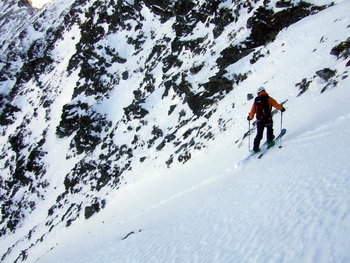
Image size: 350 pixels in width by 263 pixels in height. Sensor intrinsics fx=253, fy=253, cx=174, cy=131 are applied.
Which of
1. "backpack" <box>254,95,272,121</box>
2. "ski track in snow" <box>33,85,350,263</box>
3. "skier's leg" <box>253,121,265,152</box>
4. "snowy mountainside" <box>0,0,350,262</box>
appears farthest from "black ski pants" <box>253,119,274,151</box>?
"snowy mountainside" <box>0,0,350,262</box>

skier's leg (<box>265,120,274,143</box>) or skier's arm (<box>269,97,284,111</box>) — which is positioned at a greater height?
skier's arm (<box>269,97,284,111</box>)

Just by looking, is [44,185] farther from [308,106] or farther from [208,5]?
[308,106]

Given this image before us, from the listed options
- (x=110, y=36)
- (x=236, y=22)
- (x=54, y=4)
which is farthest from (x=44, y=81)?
(x=236, y=22)

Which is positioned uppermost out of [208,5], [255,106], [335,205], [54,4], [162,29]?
[54,4]

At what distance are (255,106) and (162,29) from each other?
45.6 metres

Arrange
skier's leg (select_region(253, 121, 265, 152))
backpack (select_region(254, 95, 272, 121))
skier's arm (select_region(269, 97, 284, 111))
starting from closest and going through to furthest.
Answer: skier's arm (select_region(269, 97, 284, 111)) < backpack (select_region(254, 95, 272, 121)) < skier's leg (select_region(253, 121, 265, 152))

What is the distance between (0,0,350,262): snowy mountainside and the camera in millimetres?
19672

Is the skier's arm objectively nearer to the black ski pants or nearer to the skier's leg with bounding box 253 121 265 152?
the black ski pants

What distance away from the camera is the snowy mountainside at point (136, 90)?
1967cm

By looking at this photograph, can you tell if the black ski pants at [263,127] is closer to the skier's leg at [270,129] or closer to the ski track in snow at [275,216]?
the skier's leg at [270,129]

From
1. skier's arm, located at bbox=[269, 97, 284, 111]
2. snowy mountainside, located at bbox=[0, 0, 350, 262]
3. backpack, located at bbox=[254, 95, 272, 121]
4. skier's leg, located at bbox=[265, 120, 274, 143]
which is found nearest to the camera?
skier's arm, located at bbox=[269, 97, 284, 111]

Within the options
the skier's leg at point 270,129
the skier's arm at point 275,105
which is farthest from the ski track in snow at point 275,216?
the skier's arm at point 275,105

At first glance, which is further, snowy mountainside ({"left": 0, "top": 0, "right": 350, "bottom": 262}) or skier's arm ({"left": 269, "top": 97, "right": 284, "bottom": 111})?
snowy mountainside ({"left": 0, "top": 0, "right": 350, "bottom": 262})

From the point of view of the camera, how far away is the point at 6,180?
55781 millimetres
